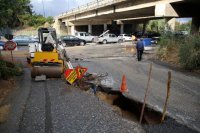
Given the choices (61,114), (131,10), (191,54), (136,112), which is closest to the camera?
(61,114)

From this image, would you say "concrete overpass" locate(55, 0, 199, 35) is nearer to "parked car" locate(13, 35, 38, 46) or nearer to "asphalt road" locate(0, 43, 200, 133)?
"parked car" locate(13, 35, 38, 46)

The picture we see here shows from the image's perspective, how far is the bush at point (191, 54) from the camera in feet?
56.5

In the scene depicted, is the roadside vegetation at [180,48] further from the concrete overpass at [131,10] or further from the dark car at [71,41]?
the dark car at [71,41]

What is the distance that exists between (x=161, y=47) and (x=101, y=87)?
1255cm

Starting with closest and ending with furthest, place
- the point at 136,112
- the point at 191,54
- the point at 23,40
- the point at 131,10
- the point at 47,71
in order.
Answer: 1. the point at 136,112
2. the point at 47,71
3. the point at 191,54
4. the point at 131,10
5. the point at 23,40

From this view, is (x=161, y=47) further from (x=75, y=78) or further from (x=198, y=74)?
(x=75, y=78)

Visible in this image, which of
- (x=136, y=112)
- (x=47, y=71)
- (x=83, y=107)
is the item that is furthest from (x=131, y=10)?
(x=83, y=107)

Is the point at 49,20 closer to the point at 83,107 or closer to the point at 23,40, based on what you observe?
the point at 23,40

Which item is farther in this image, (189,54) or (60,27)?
(60,27)

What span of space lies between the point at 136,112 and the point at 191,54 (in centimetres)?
877

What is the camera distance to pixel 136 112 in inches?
401

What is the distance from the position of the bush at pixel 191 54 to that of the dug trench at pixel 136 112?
731 cm

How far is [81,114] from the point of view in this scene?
8.49 m

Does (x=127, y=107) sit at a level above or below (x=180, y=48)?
below
